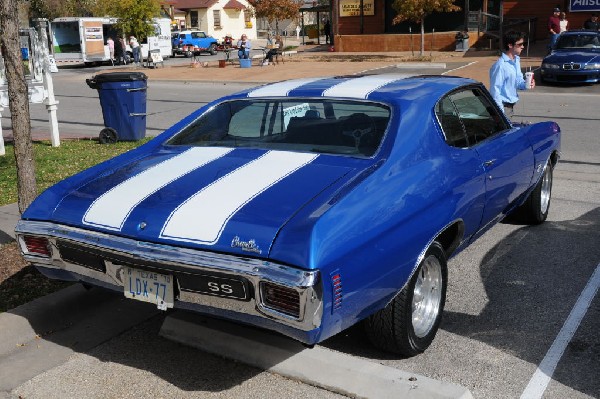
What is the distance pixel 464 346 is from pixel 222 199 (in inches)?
66.0

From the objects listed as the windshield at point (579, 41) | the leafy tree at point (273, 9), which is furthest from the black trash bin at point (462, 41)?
the windshield at point (579, 41)

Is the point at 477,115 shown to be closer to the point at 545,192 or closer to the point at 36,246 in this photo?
the point at 545,192

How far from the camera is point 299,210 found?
323 cm

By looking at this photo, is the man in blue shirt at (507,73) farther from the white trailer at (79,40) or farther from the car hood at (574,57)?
the white trailer at (79,40)

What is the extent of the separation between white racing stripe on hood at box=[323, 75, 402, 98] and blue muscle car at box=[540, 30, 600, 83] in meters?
15.0

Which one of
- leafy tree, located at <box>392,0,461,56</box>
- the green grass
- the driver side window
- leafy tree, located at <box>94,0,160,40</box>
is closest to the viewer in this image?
the driver side window

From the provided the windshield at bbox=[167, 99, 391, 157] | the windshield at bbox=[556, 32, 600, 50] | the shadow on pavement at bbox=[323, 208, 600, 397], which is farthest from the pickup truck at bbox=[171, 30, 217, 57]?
the windshield at bbox=[167, 99, 391, 157]

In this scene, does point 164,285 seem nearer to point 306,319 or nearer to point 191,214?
point 191,214

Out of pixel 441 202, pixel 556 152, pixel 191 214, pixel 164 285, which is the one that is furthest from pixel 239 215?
pixel 556 152

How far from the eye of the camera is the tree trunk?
5414 millimetres

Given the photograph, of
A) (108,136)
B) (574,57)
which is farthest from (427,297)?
(574,57)

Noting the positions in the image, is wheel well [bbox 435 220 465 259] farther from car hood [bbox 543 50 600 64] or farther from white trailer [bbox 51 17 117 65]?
white trailer [bbox 51 17 117 65]

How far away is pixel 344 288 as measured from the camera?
309 centimetres

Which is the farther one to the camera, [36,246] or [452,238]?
[452,238]
